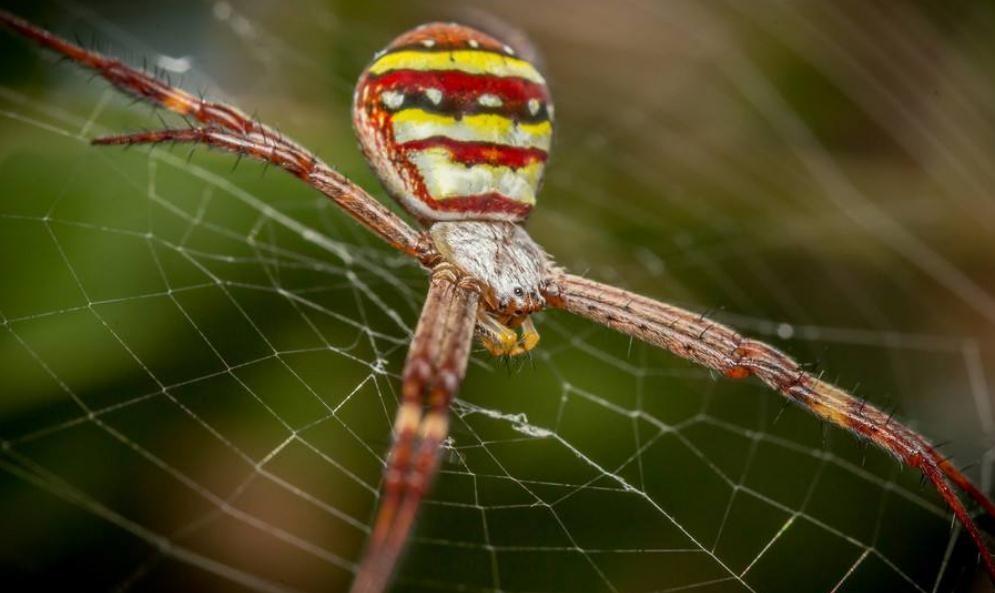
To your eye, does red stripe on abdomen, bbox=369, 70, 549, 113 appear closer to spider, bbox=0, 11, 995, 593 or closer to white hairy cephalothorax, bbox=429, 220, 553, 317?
spider, bbox=0, 11, 995, 593

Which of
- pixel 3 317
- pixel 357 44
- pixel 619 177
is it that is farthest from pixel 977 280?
pixel 3 317

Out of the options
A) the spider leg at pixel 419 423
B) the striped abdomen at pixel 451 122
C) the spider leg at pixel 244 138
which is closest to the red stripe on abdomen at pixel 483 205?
the striped abdomen at pixel 451 122

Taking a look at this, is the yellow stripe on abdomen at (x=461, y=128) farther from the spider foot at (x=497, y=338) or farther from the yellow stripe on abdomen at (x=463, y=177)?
the spider foot at (x=497, y=338)

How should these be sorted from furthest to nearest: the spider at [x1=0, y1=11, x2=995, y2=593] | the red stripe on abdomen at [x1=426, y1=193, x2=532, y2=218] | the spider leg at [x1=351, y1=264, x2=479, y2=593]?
the red stripe on abdomen at [x1=426, y1=193, x2=532, y2=218] → the spider at [x1=0, y1=11, x2=995, y2=593] → the spider leg at [x1=351, y1=264, x2=479, y2=593]

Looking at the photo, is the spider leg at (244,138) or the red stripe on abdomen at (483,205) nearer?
the spider leg at (244,138)

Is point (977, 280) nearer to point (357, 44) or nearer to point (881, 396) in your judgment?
point (881, 396)

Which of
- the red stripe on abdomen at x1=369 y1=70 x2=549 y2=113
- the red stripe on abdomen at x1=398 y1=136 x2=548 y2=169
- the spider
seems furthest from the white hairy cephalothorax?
the red stripe on abdomen at x1=369 y1=70 x2=549 y2=113

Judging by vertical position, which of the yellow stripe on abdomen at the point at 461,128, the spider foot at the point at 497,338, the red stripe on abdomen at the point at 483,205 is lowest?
the spider foot at the point at 497,338
